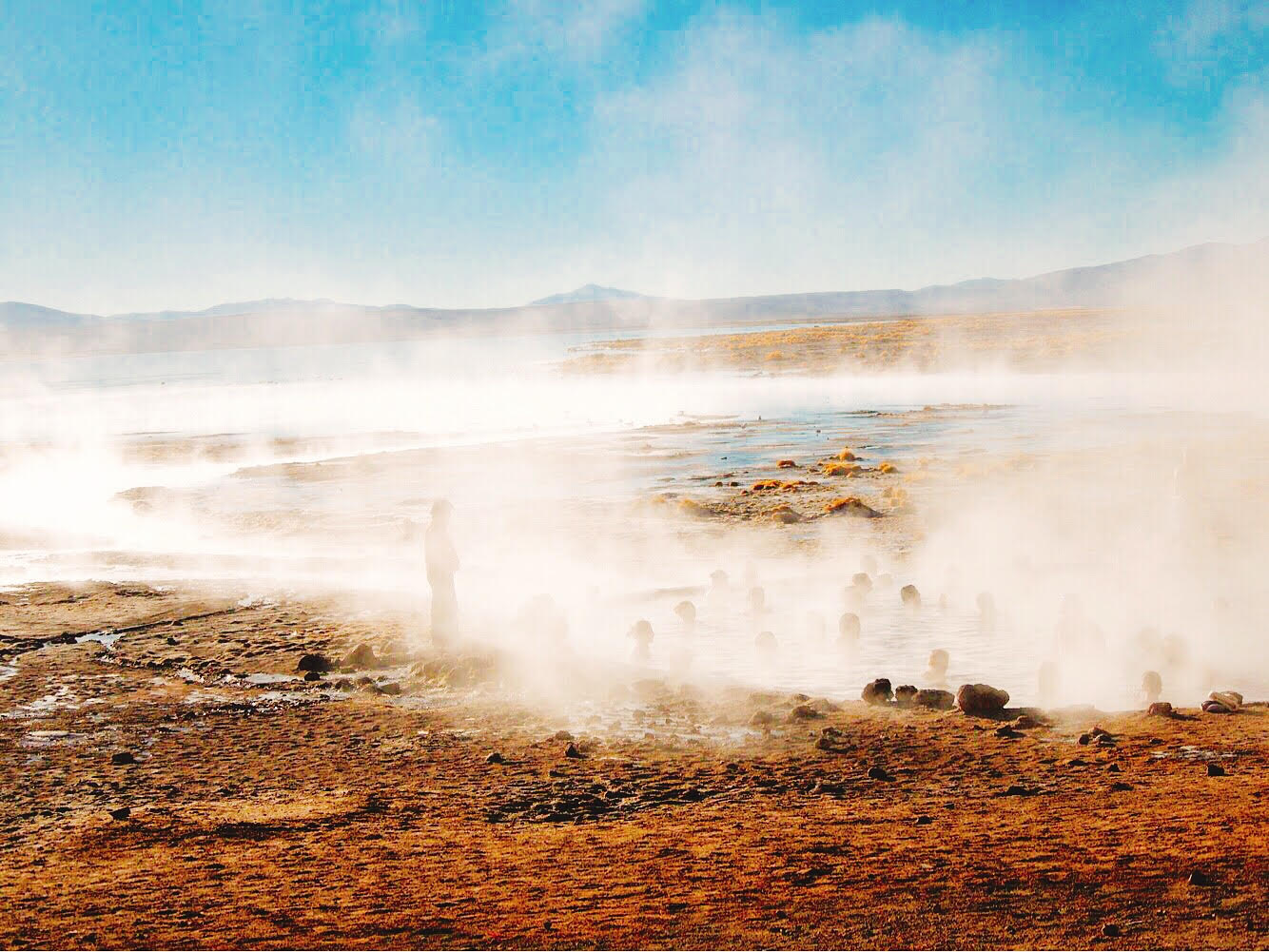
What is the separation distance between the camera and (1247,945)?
14.4ft

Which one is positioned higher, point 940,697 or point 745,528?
point 745,528

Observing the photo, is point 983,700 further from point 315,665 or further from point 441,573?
point 315,665

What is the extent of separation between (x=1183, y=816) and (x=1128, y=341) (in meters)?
57.6

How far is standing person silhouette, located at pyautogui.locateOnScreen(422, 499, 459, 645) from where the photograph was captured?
35.4 ft

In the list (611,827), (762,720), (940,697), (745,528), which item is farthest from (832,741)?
(745,528)

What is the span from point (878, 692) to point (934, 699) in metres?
0.45

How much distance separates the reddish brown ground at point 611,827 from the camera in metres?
4.98

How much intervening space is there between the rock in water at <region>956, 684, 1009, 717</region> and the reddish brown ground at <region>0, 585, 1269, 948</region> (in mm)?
241

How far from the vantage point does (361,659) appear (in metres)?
10.7

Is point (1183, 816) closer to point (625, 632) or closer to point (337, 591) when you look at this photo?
point (625, 632)

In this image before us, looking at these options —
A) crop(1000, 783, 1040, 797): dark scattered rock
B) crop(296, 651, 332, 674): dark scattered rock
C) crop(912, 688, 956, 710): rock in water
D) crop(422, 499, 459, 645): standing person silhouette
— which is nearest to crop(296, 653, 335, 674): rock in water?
crop(296, 651, 332, 674): dark scattered rock

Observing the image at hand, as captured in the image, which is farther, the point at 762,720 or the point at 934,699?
the point at 934,699

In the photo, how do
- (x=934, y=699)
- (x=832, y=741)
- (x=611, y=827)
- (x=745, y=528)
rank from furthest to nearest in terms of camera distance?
(x=745, y=528), (x=934, y=699), (x=832, y=741), (x=611, y=827)

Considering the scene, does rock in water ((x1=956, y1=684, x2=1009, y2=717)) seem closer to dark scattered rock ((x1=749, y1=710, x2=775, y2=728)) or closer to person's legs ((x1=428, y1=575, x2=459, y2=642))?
dark scattered rock ((x1=749, y1=710, x2=775, y2=728))
